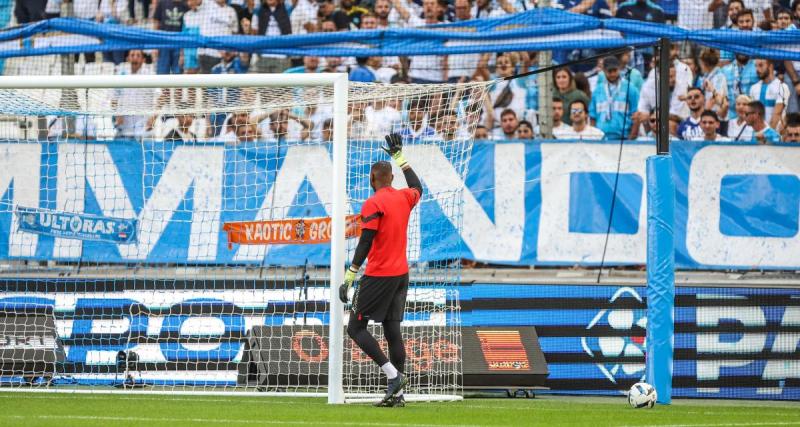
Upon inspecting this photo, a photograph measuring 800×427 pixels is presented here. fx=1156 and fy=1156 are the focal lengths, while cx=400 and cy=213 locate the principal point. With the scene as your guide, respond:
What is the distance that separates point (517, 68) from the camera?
15.8 m

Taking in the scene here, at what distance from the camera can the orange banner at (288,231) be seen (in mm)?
12328

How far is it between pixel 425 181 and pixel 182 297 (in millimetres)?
3125

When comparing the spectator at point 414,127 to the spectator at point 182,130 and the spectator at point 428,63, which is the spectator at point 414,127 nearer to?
the spectator at point 428,63

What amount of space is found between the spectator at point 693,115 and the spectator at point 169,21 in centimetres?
729

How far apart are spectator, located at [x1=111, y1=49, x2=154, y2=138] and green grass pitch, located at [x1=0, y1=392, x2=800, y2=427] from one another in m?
3.55

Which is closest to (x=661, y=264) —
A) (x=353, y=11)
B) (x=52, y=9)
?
(x=353, y=11)

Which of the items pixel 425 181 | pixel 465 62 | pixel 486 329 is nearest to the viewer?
pixel 486 329

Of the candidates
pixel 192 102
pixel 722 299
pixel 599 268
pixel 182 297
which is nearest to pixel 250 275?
pixel 182 297

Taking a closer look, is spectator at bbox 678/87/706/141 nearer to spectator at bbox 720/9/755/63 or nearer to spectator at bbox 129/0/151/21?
spectator at bbox 720/9/755/63

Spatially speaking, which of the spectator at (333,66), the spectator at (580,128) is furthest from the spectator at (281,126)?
the spectator at (580,128)

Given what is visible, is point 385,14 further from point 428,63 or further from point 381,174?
point 381,174

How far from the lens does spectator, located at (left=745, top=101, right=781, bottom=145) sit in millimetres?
14672

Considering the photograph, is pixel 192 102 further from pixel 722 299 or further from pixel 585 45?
pixel 722 299

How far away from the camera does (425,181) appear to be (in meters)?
13.6
